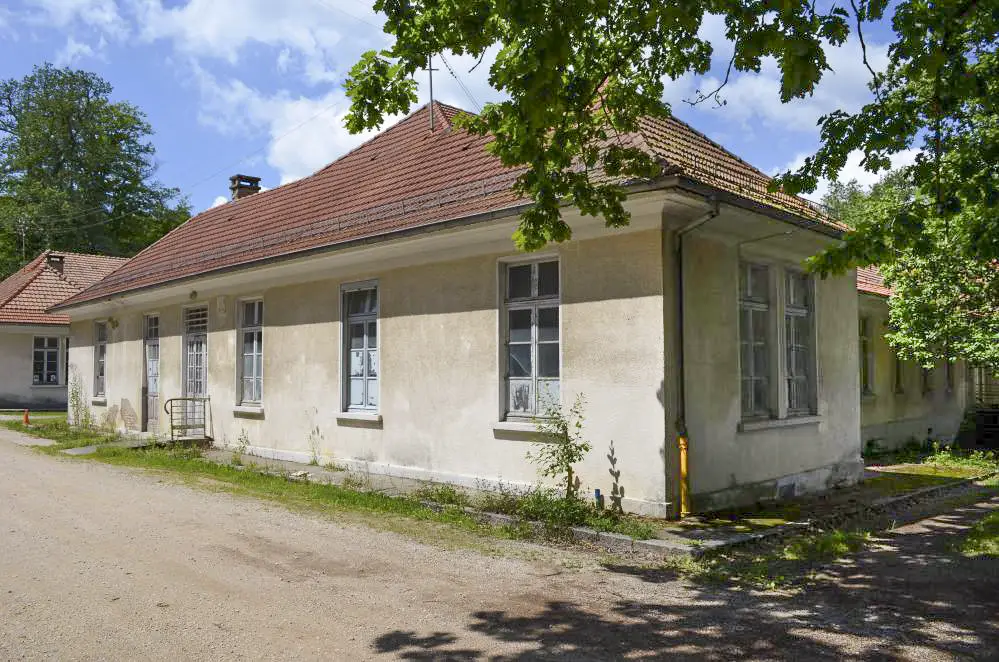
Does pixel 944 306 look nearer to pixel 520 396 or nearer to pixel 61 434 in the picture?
pixel 520 396

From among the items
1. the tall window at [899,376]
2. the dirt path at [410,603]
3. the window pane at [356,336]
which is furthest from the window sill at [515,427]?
the tall window at [899,376]

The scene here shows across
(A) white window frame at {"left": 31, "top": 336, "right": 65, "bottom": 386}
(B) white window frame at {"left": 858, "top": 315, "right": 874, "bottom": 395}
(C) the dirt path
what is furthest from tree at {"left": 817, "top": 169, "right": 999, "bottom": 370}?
(A) white window frame at {"left": 31, "top": 336, "right": 65, "bottom": 386}

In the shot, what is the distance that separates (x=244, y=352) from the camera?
1422 cm

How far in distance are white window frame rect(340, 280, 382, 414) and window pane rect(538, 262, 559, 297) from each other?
2.90 meters

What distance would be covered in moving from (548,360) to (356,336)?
12.2 ft

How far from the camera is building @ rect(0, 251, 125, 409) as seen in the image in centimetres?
2695

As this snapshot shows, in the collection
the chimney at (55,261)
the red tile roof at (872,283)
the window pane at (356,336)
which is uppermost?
the chimney at (55,261)

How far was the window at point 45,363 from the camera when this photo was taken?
27.8 metres

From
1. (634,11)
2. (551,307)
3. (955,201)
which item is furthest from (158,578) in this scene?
(955,201)

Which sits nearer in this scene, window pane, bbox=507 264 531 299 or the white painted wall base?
the white painted wall base

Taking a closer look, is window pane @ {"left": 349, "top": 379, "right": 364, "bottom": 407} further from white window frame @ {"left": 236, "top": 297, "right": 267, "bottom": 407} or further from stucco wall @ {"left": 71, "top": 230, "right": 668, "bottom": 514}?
white window frame @ {"left": 236, "top": 297, "right": 267, "bottom": 407}

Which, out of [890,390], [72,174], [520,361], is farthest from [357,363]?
[72,174]

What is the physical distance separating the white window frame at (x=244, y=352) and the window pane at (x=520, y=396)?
18.8 feet

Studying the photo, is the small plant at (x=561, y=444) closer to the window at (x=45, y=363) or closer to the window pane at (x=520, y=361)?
the window pane at (x=520, y=361)
